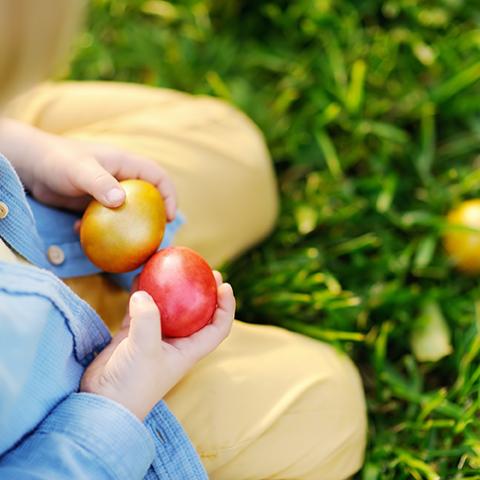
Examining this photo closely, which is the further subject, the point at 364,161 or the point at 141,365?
the point at 364,161

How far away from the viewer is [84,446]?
935 mm

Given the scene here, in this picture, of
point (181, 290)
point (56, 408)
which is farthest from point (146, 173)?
point (56, 408)

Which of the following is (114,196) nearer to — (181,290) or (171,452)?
(181,290)

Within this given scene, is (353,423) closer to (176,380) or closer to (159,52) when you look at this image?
(176,380)

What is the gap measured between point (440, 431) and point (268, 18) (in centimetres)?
104

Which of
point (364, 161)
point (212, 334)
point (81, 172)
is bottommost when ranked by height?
point (364, 161)

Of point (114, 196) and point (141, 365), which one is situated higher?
point (114, 196)

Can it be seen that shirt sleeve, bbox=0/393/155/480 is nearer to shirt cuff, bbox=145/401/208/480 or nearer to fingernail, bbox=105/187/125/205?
shirt cuff, bbox=145/401/208/480

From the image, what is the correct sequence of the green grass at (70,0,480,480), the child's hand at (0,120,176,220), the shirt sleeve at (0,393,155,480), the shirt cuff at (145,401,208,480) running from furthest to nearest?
the green grass at (70,0,480,480) → the child's hand at (0,120,176,220) → the shirt cuff at (145,401,208,480) → the shirt sleeve at (0,393,155,480)

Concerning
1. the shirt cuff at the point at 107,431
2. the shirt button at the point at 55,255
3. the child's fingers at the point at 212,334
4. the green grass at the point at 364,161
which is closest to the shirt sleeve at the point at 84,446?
the shirt cuff at the point at 107,431

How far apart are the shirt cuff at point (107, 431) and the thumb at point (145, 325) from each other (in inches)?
3.2

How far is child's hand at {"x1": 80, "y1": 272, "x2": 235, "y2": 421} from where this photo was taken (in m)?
0.97

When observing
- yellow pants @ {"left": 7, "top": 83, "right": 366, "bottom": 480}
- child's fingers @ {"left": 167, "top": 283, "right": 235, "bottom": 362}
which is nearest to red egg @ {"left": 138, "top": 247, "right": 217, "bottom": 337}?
child's fingers @ {"left": 167, "top": 283, "right": 235, "bottom": 362}

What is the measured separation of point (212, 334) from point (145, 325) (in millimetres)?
117
